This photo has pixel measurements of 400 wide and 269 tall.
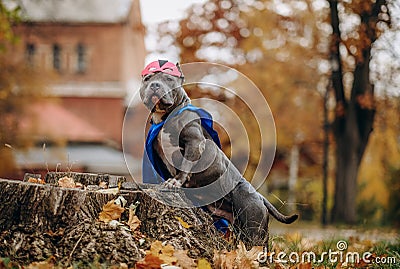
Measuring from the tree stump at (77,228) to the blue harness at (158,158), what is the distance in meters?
0.54

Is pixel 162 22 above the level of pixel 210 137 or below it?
above

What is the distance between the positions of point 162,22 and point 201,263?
17.7 metres

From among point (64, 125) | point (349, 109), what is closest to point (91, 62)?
point (64, 125)

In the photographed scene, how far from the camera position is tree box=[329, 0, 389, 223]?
54.4 ft

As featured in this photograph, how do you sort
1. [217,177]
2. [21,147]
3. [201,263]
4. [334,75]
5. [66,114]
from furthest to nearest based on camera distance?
[66,114], [21,147], [334,75], [217,177], [201,263]

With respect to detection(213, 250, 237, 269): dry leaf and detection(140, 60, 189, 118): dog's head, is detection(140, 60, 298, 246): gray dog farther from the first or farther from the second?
detection(213, 250, 237, 269): dry leaf

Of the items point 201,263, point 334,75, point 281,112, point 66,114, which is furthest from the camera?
point 66,114

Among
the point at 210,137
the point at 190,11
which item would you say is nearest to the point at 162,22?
the point at 190,11

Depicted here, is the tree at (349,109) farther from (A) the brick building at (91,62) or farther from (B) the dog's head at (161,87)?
(A) the brick building at (91,62)

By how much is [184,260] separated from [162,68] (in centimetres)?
156

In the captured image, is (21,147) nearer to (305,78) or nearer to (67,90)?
(305,78)

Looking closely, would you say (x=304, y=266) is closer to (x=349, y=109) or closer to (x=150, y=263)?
(x=150, y=263)

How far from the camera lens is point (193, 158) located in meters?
5.39

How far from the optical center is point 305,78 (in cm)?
2356
